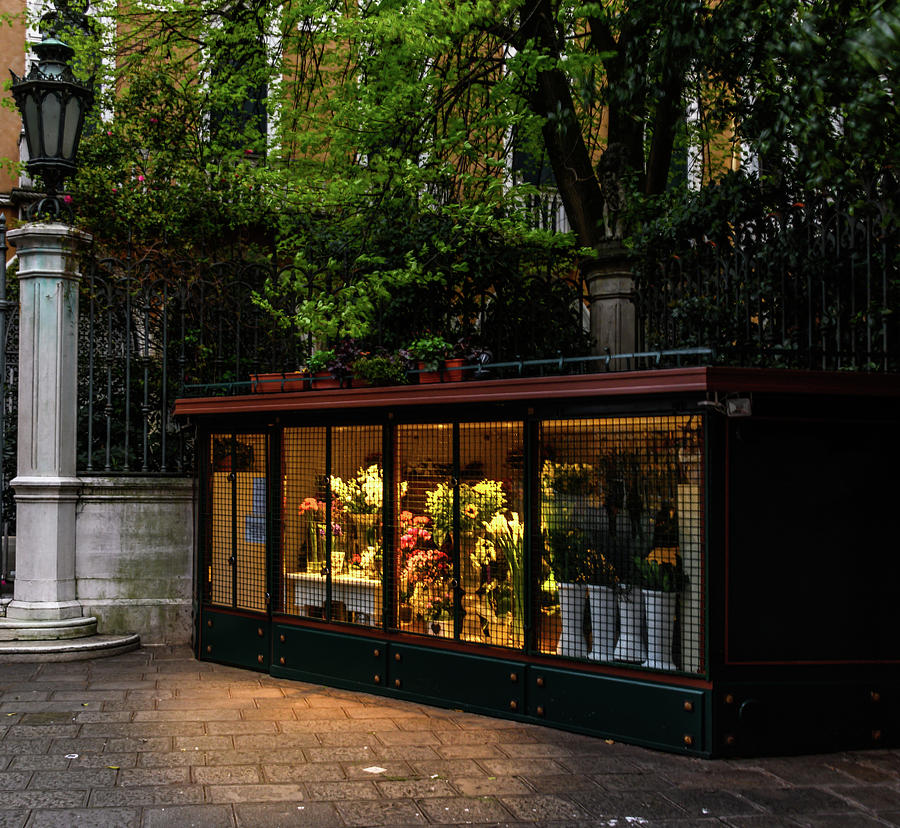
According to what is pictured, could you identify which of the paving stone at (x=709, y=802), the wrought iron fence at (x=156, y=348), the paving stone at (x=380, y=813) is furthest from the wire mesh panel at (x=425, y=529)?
the wrought iron fence at (x=156, y=348)

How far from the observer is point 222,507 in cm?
984

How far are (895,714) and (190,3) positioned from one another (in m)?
11.5

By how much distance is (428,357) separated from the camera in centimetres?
894

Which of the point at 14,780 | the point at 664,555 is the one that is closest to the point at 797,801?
the point at 664,555

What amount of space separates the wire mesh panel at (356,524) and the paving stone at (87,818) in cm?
334

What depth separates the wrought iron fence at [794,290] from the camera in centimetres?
784

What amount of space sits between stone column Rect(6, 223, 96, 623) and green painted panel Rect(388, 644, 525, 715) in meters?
3.86

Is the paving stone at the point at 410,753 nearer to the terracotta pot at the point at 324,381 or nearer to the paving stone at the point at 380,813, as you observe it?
the paving stone at the point at 380,813

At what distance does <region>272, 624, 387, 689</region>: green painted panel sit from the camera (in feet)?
27.8

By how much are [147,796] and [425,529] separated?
10.4 feet

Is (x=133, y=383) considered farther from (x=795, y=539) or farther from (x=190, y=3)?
(x=795, y=539)

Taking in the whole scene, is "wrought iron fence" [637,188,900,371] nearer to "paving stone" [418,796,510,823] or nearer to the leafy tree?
the leafy tree

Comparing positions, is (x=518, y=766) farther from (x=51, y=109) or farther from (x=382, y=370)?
(x=51, y=109)

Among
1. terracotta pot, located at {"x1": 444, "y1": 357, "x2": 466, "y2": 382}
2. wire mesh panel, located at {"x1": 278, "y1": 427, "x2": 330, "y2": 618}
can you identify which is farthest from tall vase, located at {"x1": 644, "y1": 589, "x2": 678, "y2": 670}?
wire mesh panel, located at {"x1": 278, "y1": 427, "x2": 330, "y2": 618}
